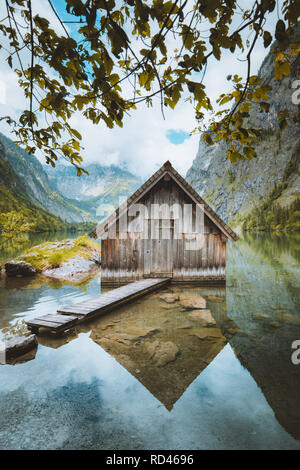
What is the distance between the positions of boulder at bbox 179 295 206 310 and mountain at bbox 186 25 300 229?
81.1 meters

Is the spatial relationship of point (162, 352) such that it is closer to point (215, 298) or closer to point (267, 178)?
point (215, 298)

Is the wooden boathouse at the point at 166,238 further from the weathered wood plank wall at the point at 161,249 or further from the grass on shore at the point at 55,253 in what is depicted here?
the grass on shore at the point at 55,253

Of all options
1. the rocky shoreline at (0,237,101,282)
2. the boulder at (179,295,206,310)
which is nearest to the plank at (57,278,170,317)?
the boulder at (179,295,206,310)

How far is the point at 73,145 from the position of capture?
291cm

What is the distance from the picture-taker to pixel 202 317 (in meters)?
7.80

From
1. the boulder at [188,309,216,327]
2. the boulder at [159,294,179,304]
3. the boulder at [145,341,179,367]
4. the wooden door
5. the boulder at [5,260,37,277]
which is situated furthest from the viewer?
the boulder at [5,260,37,277]

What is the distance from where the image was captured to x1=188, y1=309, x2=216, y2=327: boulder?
730 centimetres

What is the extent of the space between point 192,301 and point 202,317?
1681 millimetres

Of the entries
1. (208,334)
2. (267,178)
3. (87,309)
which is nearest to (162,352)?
(208,334)

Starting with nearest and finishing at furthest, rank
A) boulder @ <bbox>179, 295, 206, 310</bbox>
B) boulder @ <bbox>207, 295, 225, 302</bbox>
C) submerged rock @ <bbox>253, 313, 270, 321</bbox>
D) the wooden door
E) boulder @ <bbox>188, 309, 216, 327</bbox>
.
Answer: boulder @ <bbox>188, 309, 216, 327</bbox> < submerged rock @ <bbox>253, 313, 270, 321</bbox> < boulder @ <bbox>179, 295, 206, 310</bbox> < boulder @ <bbox>207, 295, 225, 302</bbox> < the wooden door

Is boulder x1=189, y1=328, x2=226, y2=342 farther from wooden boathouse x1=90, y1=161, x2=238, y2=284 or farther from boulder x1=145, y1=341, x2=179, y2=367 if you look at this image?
wooden boathouse x1=90, y1=161, x2=238, y2=284

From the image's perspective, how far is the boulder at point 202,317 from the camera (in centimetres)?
730
